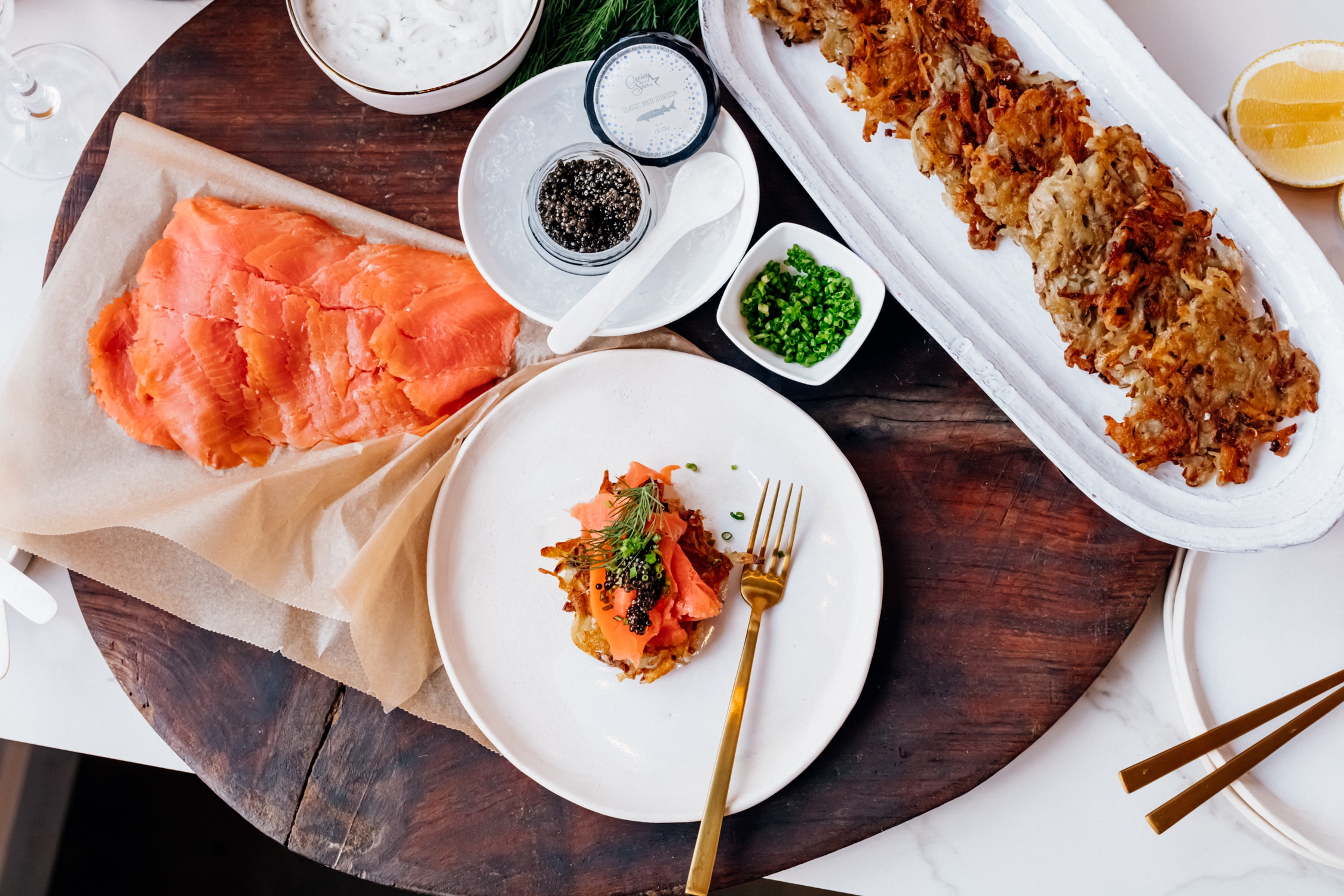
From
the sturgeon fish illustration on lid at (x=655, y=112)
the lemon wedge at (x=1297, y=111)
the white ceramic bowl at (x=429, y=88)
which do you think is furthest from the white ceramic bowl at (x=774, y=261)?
the lemon wedge at (x=1297, y=111)

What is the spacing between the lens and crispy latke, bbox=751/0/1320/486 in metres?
2.34

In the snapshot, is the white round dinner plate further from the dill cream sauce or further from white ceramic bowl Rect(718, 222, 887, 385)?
the dill cream sauce

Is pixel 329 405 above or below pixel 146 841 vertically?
above

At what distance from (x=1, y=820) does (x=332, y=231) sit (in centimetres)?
319

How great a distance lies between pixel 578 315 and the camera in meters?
2.51

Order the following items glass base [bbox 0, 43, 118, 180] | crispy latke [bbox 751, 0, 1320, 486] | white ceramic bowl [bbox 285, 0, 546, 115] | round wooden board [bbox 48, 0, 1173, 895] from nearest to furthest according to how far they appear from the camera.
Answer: crispy latke [bbox 751, 0, 1320, 486] < white ceramic bowl [bbox 285, 0, 546, 115] < round wooden board [bbox 48, 0, 1173, 895] < glass base [bbox 0, 43, 118, 180]

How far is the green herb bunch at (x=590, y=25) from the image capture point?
8.69ft

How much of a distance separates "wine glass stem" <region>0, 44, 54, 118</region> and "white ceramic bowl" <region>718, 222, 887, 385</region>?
2.17m

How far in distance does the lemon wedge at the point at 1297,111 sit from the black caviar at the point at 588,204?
67.4 inches

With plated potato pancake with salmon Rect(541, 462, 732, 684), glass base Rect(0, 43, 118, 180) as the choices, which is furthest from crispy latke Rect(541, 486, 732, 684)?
glass base Rect(0, 43, 118, 180)

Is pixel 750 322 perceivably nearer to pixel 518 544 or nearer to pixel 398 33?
pixel 518 544

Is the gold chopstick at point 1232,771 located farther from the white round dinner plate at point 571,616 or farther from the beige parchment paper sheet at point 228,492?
the beige parchment paper sheet at point 228,492

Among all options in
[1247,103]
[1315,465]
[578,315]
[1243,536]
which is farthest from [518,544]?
[1247,103]

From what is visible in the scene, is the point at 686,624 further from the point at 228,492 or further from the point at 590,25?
the point at 590,25
